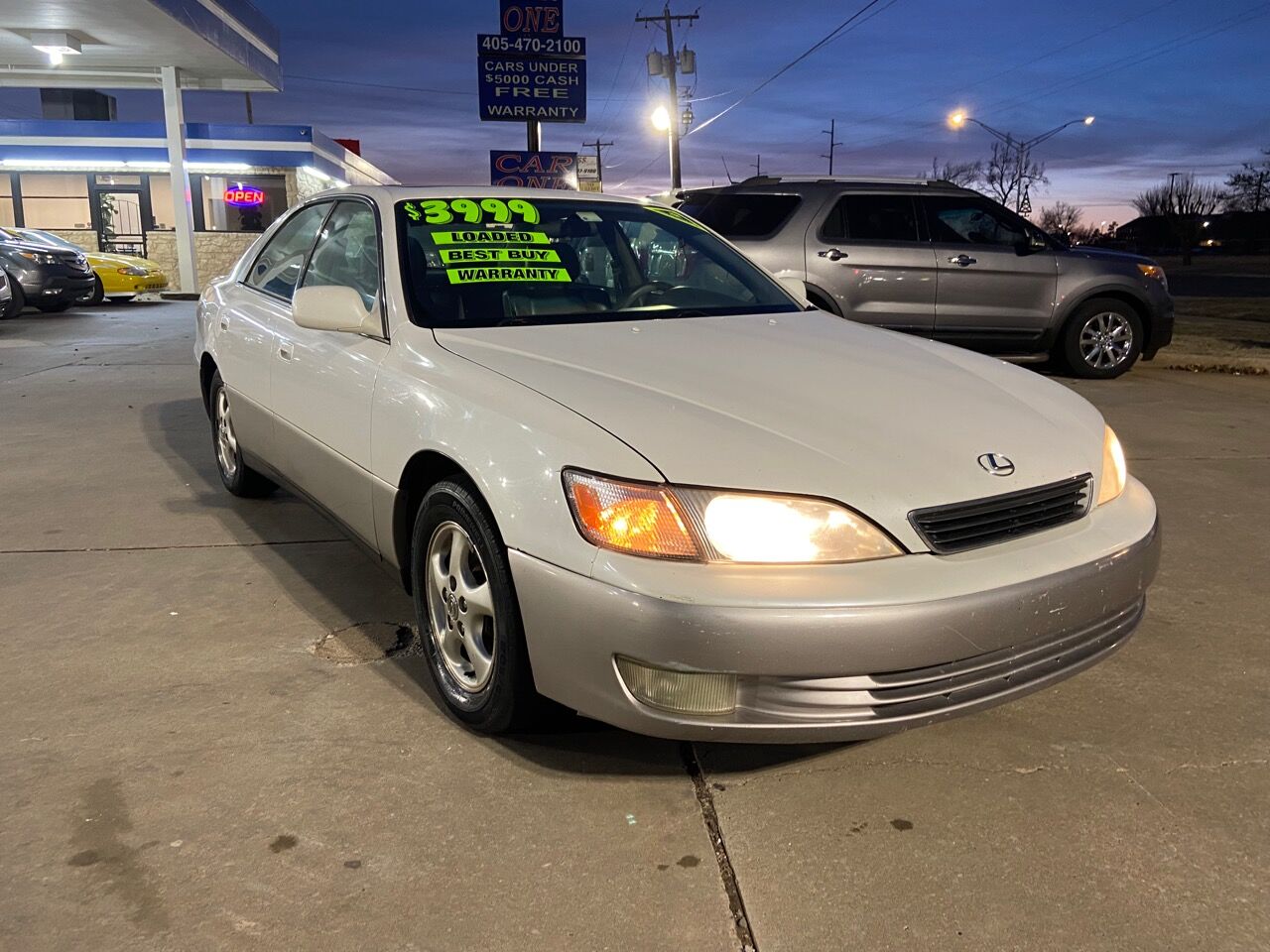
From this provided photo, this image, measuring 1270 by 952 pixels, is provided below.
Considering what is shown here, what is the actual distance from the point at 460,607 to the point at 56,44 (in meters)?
23.8

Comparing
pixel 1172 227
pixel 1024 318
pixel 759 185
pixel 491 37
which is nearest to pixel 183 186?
pixel 491 37

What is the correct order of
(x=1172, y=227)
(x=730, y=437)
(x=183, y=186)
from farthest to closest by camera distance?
1. (x=1172, y=227)
2. (x=183, y=186)
3. (x=730, y=437)

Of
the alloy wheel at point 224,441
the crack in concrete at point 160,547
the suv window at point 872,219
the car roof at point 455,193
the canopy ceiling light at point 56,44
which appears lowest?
the crack in concrete at point 160,547

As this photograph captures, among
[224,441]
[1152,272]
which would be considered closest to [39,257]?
[224,441]

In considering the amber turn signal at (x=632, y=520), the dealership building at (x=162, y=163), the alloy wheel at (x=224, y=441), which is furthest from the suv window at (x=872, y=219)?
the dealership building at (x=162, y=163)

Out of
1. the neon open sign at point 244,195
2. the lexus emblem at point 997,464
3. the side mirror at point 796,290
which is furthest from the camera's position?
the neon open sign at point 244,195

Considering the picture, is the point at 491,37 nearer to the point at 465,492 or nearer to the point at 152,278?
the point at 152,278

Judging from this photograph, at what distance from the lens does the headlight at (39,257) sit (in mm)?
16344

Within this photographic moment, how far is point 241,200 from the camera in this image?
30062mm

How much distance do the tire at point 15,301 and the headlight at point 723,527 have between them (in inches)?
639

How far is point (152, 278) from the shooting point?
70.4 ft

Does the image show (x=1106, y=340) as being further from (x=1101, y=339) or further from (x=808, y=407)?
(x=808, y=407)

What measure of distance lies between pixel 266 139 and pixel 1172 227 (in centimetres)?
6467

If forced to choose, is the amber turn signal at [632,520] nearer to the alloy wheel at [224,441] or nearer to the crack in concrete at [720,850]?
the crack in concrete at [720,850]
